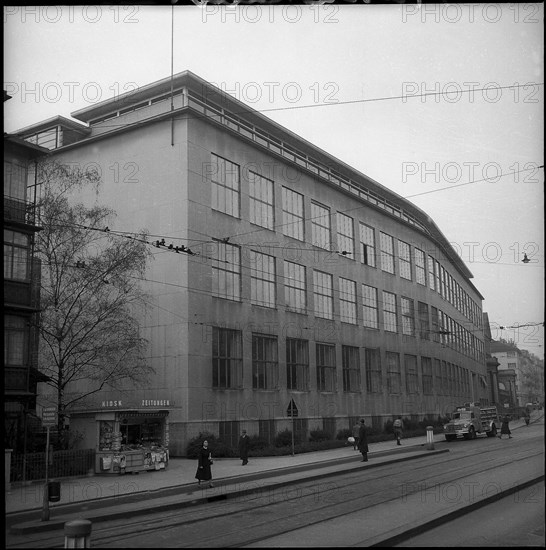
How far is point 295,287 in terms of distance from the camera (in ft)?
144

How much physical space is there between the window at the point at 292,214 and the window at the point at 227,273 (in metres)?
5.55

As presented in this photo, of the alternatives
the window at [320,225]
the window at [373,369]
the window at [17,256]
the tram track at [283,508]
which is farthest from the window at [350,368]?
the window at [17,256]

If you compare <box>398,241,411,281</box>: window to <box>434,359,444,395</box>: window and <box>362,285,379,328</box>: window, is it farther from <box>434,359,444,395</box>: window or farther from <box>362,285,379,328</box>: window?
<box>434,359,444,395</box>: window

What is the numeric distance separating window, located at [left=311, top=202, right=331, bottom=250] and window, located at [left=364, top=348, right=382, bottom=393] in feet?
29.2

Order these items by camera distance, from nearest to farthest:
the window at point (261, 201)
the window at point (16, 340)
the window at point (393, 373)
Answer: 1. the window at point (16, 340)
2. the window at point (261, 201)
3. the window at point (393, 373)

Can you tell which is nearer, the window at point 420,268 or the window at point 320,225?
the window at point 320,225

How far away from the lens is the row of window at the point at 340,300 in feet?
127

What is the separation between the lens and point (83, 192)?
A: 117 ft

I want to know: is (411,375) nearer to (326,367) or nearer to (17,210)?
(326,367)

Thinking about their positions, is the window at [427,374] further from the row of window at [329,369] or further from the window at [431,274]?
the window at [431,274]

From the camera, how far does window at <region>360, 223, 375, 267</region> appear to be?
51.3 metres

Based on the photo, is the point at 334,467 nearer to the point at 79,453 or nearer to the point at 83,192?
the point at 79,453

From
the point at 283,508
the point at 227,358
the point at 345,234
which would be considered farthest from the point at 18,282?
the point at 345,234

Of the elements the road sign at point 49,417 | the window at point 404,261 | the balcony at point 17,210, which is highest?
the window at point 404,261
